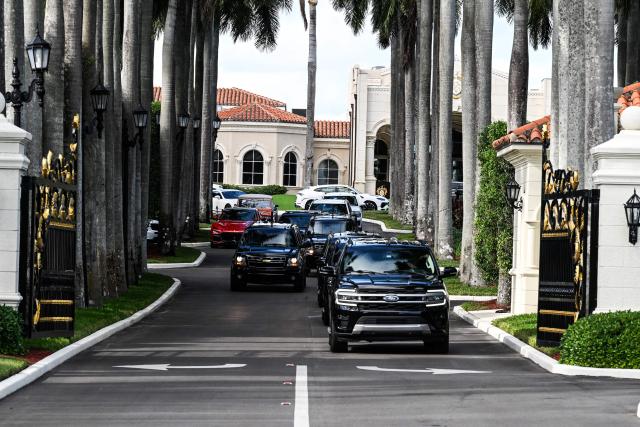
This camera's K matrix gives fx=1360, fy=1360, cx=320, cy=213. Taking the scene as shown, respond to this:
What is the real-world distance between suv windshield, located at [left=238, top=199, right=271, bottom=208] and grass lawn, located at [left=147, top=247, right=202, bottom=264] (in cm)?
1125

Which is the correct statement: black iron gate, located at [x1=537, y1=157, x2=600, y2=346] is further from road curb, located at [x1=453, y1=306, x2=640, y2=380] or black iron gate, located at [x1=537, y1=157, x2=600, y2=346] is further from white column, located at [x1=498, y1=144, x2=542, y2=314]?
white column, located at [x1=498, y1=144, x2=542, y2=314]

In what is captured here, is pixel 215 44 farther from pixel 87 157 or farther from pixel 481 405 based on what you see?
pixel 481 405

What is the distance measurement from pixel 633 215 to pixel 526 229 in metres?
9.09

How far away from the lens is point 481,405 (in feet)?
48.8

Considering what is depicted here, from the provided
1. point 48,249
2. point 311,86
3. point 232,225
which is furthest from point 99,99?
point 311,86

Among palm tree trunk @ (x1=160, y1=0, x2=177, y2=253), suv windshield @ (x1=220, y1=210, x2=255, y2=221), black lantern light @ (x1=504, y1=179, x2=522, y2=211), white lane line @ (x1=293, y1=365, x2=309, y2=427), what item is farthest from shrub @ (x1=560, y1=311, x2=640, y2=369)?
suv windshield @ (x1=220, y1=210, x2=255, y2=221)

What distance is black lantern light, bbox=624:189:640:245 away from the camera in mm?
19625

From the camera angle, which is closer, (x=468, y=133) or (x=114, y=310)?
(x=114, y=310)

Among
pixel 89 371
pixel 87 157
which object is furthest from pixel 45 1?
pixel 89 371

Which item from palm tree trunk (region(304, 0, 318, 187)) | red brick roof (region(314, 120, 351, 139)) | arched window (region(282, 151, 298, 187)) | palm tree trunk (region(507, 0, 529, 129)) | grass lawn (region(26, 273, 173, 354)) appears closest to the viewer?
grass lawn (region(26, 273, 173, 354))

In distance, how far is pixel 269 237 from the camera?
4028 centimetres

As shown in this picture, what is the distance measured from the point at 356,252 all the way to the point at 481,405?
344 inches

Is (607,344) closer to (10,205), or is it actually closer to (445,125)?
(10,205)

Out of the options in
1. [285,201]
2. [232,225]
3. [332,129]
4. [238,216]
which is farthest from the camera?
[332,129]
